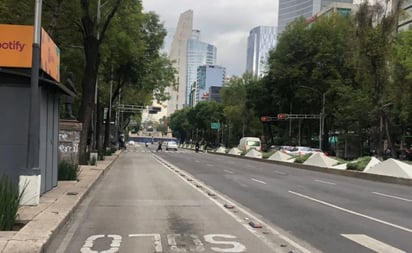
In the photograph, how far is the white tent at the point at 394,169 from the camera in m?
28.2

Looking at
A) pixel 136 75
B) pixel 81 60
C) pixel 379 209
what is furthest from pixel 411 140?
pixel 379 209

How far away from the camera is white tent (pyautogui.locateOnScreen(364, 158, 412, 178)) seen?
1110 inches

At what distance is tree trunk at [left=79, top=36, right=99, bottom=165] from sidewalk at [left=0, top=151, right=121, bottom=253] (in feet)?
41.9

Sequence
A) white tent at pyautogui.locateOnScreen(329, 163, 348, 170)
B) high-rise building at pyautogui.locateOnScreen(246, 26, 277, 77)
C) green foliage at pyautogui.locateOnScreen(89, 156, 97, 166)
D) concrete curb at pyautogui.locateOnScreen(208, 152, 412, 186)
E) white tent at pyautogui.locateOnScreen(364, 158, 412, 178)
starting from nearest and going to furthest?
concrete curb at pyautogui.locateOnScreen(208, 152, 412, 186), white tent at pyautogui.locateOnScreen(364, 158, 412, 178), green foliage at pyautogui.locateOnScreen(89, 156, 97, 166), white tent at pyautogui.locateOnScreen(329, 163, 348, 170), high-rise building at pyautogui.locateOnScreen(246, 26, 277, 77)

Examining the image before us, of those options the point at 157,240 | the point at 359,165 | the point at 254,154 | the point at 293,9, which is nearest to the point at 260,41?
the point at 293,9

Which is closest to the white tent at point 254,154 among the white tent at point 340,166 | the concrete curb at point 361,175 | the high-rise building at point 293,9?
the concrete curb at point 361,175

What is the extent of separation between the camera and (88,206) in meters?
14.8

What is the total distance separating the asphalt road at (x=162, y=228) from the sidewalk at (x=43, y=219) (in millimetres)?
223

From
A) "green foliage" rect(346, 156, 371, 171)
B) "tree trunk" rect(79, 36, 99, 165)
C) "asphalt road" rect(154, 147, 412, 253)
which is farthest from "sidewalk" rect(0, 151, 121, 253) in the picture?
"green foliage" rect(346, 156, 371, 171)

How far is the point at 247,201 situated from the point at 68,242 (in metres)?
7.97

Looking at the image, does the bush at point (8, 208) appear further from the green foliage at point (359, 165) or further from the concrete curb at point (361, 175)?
the green foliage at point (359, 165)

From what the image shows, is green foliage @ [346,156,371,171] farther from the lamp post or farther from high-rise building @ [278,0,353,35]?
high-rise building @ [278,0,353,35]

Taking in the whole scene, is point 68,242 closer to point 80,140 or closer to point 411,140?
point 80,140

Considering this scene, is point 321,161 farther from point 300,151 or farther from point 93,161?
point 300,151
